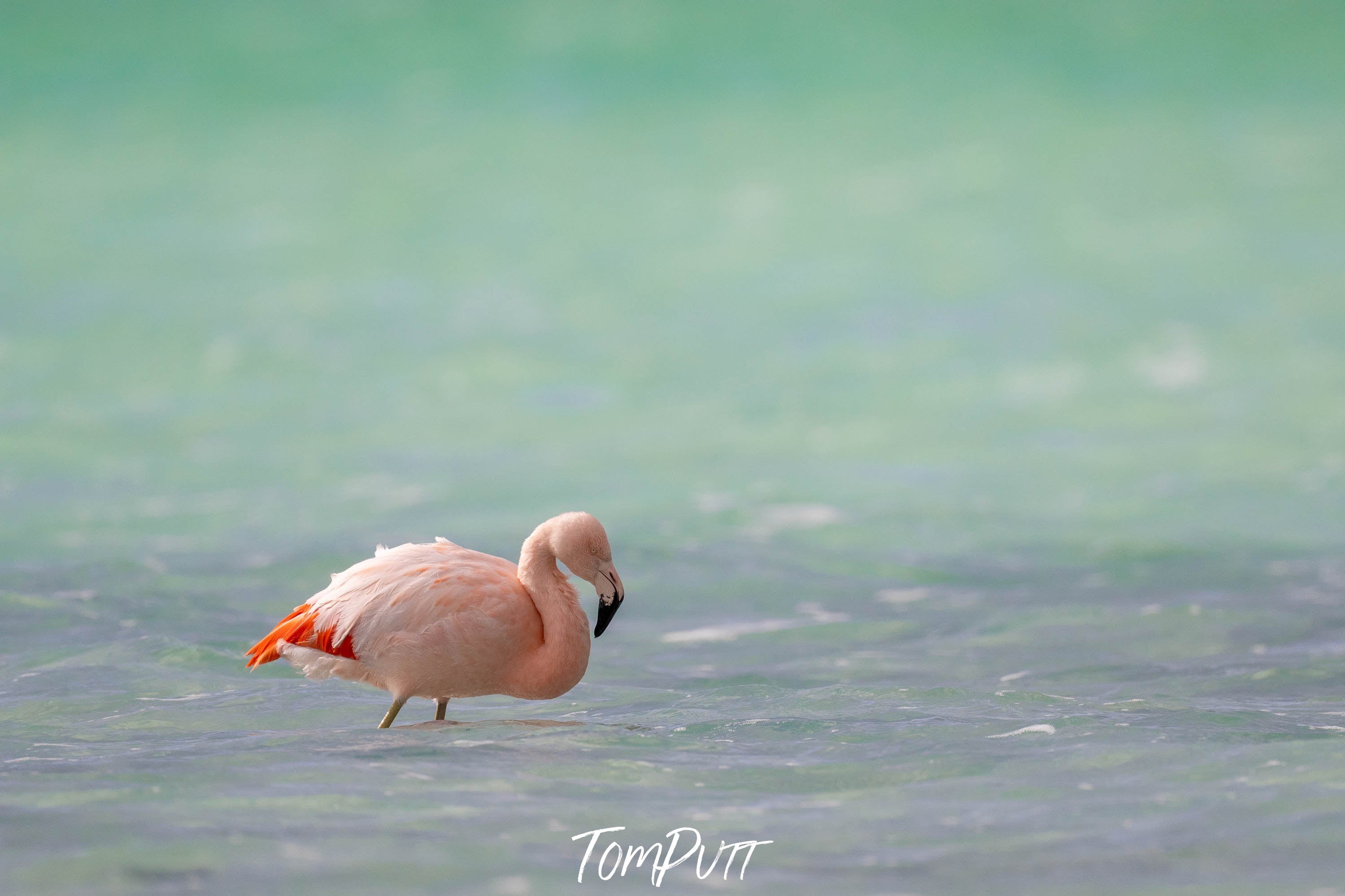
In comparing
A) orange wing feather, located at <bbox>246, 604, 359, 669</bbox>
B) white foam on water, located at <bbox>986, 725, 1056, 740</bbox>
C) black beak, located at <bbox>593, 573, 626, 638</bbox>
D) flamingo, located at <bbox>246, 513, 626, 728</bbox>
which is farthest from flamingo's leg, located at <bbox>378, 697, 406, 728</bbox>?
white foam on water, located at <bbox>986, 725, 1056, 740</bbox>

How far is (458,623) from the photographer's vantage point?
5.55 meters

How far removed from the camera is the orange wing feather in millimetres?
5664

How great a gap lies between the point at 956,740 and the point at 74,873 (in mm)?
2940

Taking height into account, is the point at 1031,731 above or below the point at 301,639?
below

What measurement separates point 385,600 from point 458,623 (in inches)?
11.4

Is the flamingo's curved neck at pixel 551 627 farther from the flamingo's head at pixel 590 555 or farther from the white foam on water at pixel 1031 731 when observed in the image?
the white foam on water at pixel 1031 731

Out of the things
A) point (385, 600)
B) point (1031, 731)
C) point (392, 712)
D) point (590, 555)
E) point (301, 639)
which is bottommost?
point (1031, 731)

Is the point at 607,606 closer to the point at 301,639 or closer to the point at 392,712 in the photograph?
the point at 392,712

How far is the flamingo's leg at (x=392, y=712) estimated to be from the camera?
5668 millimetres

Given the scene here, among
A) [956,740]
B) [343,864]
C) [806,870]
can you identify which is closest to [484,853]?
[343,864]

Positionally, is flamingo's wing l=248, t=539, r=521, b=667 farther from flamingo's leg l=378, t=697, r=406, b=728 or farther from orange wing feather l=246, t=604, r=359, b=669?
flamingo's leg l=378, t=697, r=406, b=728

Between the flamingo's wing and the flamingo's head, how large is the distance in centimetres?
25

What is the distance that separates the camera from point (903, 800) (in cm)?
493

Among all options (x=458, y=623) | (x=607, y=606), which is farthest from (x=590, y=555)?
(x=458, y=623)
